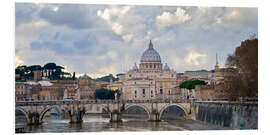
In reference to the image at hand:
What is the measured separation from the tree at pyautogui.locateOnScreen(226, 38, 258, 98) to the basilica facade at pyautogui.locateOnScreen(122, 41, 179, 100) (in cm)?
3898

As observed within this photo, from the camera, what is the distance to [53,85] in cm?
4844

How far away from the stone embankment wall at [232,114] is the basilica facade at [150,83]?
3466cm

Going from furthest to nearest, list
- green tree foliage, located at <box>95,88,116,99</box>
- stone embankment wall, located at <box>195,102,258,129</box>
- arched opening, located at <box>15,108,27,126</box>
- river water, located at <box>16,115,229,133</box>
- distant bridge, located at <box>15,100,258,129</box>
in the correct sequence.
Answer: green tree foliage, located at <box>95,88,116,99</box> → arched opening, located at <box>15,108,27,126</box> → river water, located at <box>16,115,229,133</box> → distant bridge, located at <box>15,100,258,129</box> → stone embankment wall, located at <box>195,102,258,129</box>

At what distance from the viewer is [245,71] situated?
22.0m

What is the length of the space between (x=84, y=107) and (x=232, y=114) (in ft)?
40.3

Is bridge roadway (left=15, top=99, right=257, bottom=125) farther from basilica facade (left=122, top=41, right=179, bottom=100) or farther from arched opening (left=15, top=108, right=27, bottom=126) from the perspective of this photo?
basilica facade (left=122, top=41, right=179, bottom=100)

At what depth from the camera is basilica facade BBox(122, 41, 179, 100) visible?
221ft

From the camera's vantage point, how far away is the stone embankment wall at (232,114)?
67.3 ft

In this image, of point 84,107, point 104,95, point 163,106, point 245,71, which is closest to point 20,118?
point 84,107

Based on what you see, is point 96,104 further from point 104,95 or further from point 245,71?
point 104,95

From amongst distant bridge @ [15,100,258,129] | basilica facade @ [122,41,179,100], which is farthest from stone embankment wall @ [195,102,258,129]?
basilica facade @ [122,41,179,100]

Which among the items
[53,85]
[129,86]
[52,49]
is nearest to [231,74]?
[52,49]

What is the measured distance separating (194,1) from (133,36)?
639 centimetres
